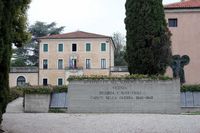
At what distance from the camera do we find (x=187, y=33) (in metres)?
39.2

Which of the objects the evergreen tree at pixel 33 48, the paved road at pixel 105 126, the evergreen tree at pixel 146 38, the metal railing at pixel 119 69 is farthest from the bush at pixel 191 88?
the evergreen tree at pixel 33 48

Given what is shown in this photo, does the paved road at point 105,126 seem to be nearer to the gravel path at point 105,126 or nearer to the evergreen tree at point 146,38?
the gravel path at point 105,126

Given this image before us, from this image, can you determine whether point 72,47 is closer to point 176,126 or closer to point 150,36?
point 150,36

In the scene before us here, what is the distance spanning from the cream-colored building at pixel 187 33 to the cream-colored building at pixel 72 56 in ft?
151

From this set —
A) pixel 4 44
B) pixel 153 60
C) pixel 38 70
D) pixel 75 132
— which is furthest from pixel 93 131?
pixel 38 70

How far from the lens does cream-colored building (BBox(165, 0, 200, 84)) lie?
127 feet

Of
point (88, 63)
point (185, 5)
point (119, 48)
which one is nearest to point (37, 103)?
point (185, 5)

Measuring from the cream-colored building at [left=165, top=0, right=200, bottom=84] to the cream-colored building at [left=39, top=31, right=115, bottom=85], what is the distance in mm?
45885

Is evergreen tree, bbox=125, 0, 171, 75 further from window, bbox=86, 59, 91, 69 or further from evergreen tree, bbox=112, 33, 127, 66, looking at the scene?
evergreen tree, bbox=112, 33, 127, 66

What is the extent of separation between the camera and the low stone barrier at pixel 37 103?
27.8m

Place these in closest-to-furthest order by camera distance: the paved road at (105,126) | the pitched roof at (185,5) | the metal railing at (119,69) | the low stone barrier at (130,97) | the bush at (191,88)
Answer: the paved road at (105,126) < the low stone barrier at (130,97) < the bush at (191,88) < the pitched roof at (185,5) < the metal railing at (119,69)

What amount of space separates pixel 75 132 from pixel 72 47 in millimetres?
→ 71653

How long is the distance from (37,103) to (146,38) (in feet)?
24.7

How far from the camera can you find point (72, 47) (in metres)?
86.9
